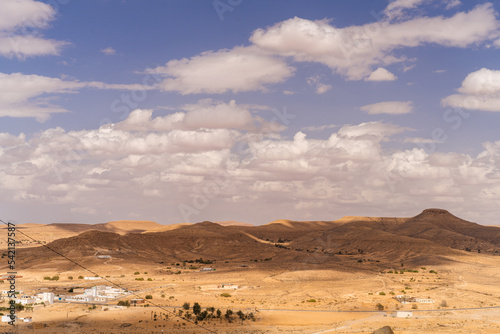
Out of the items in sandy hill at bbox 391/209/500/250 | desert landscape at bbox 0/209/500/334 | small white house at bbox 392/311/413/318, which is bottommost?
small white house at bbox 392/311/413/318

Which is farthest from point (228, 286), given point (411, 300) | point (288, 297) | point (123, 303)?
point (411, 300)

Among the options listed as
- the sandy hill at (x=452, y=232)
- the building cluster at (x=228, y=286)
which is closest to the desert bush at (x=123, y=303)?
the building cluster at (x=228, y=286)

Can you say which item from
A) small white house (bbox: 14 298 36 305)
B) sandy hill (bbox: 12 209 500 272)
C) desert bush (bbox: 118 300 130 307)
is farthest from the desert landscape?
small white house (bbox: 14 298 36 305)

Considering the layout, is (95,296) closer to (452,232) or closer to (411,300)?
(411,300)

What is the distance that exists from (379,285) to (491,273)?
97.1ft

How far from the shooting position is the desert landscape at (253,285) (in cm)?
4816

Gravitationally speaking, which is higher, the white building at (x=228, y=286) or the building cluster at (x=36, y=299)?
the building cluster at (x=36, y=299)

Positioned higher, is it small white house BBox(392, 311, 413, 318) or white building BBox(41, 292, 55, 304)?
white building BBox(41, 292, 55, 304)

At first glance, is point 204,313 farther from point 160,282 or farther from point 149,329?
point 160,282

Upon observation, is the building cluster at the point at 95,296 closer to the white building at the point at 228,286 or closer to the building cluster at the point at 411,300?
the white building at the point at 228,286

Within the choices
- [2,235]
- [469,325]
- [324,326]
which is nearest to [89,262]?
[324,326]

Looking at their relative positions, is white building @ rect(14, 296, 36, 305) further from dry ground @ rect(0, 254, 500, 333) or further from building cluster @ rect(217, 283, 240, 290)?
building cluster @ rect(217, 283, 240, 290)

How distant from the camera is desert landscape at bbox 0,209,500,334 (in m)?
48.2

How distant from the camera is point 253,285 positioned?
75875mm
